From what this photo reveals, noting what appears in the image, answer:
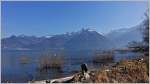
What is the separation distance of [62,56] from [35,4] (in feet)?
1.99

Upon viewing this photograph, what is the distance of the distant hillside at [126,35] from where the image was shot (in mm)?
5301

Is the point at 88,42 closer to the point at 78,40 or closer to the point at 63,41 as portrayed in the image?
the point at 78,40

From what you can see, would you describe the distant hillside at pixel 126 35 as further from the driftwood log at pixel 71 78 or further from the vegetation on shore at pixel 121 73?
the driftwood log at pixel 71 78

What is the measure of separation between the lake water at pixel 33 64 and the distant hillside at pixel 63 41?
6 cm

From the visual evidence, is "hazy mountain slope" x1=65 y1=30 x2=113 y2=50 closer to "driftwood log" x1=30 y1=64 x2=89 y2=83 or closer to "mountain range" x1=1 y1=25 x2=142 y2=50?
"mountain range" x1=1 y1=25 x2=142 y2=50

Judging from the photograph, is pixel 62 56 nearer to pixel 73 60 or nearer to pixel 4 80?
pixel 73 60

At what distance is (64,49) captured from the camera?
5.36m

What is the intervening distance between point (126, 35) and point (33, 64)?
1011mm

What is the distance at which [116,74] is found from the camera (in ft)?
17.5

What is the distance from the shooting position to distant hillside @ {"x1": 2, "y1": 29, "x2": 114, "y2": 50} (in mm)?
5336

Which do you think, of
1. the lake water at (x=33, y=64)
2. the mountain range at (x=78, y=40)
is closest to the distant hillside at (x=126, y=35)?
the mountain range at (x=78, y=40)

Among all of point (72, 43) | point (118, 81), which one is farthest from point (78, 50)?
point (118, 81)

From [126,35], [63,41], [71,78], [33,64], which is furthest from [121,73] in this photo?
[33,64]

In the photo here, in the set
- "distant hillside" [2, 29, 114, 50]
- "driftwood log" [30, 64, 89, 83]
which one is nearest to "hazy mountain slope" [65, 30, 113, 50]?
"distant hillside" [2, 29, 114, 50]
